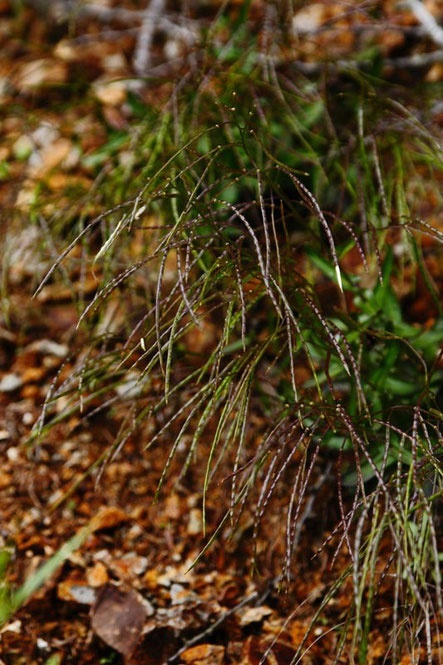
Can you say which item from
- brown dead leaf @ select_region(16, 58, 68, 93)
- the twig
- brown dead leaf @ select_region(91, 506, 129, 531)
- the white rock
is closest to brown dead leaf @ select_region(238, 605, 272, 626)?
brown dead leaf @ select_region(91, 506, 129, 531)

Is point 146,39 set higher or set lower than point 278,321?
higher

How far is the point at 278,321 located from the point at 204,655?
1.73 ft

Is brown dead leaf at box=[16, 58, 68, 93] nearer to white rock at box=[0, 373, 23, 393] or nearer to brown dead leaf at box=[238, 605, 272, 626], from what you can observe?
white rock at box=[0, 373, 23, 393]

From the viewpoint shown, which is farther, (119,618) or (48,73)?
(48,73)

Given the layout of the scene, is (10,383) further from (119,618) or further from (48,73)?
(48,73)

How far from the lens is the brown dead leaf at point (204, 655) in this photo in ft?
3.21

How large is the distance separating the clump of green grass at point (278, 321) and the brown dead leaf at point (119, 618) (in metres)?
0.22

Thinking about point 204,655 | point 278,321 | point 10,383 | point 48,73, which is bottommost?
point 204,655

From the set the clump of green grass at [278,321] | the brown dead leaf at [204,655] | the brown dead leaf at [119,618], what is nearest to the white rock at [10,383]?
the clump of green grass at [278,321]

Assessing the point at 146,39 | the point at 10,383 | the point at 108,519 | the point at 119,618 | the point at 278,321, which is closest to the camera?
the point at 278,321

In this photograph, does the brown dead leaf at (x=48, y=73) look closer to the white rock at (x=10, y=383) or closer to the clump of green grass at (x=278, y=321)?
the clump of green grass at (x=278, y=321)

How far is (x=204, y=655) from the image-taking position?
3.24ft

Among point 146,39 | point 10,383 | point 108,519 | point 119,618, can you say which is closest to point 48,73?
point 146,39

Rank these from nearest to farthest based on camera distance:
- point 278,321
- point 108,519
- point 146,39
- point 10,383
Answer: point 278,321 < point 108,519 < point 10,383 < point 146,39
